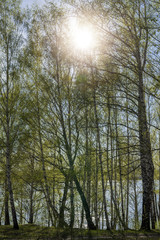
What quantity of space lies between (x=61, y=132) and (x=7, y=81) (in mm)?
4204

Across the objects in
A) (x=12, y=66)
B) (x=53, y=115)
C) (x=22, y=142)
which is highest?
(x=12, y=66)

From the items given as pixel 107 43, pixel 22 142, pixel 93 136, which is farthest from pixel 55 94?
pixel 107 43

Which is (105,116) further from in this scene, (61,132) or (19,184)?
(19,184)

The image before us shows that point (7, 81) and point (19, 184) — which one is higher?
point (7, 81)

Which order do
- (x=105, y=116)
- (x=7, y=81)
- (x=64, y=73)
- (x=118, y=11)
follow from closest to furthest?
(x=118, y=11) < (x=64, y=73) < (x=7, y=81) < (x=105, y=116)

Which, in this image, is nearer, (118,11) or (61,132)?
(118,11)

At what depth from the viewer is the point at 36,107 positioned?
9.65m

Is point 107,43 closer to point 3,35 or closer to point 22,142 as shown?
point 22,142

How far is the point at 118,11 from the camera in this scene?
18.0 feet

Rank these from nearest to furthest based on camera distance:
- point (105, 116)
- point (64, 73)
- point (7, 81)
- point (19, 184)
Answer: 1. point (64, 73)
2. point (7, 81)
3. point (105, 116)
4. point (19, 184)

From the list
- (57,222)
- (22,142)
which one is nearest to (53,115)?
(22,142)

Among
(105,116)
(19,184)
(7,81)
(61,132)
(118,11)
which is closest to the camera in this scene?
(118,11)

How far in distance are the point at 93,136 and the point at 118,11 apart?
7227 millimetres

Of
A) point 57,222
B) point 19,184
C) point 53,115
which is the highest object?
point 53,115
